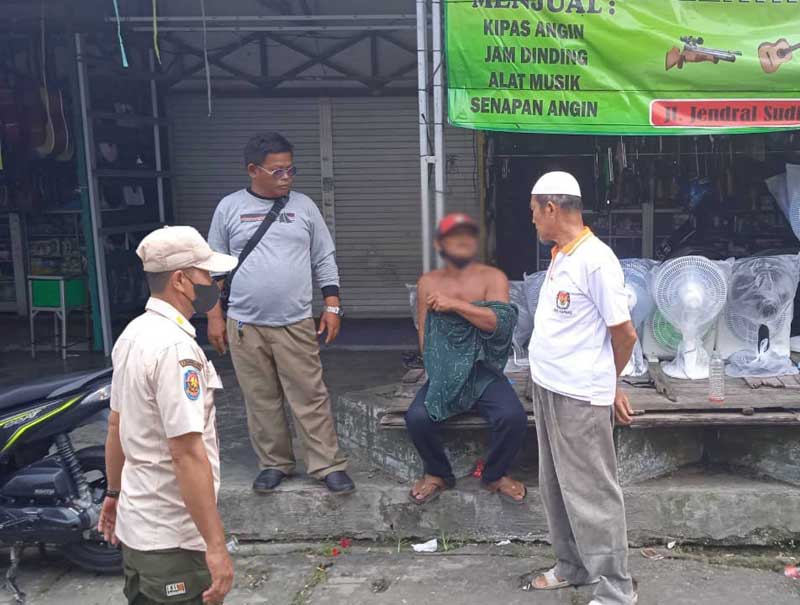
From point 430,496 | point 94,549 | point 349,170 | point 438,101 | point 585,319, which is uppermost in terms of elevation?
point 438,101

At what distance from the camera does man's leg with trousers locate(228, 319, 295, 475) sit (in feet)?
14.3

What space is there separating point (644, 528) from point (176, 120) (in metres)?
6.56

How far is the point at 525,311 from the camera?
17.7 ft

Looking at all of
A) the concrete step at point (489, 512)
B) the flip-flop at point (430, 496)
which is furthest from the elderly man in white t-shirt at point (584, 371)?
the flip-flop at point (430, 496)

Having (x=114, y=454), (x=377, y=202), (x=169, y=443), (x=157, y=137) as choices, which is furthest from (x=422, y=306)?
(x=157, y=137)

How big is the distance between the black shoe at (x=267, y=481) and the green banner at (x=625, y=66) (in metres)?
2.09

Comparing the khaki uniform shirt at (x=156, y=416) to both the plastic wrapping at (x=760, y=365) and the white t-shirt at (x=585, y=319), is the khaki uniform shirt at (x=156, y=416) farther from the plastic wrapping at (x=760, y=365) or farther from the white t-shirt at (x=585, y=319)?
the plastic wrapping at (x=760, y=365)

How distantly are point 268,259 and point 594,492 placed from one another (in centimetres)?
196

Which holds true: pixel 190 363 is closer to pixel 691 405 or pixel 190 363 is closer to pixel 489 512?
pixel 489 512

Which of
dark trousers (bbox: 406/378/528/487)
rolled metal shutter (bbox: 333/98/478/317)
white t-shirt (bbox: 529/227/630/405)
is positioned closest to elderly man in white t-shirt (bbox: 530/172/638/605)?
white t-shirt (bbox: 529/227/630/405)

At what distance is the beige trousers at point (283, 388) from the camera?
14.3 feet

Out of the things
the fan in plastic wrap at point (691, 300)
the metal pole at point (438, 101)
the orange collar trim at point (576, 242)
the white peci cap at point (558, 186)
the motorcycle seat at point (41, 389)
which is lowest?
the motorcycle seat at point (41, 389)

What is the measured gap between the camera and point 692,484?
429 centimetres


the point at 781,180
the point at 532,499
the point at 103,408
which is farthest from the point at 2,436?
the point at 781,180
